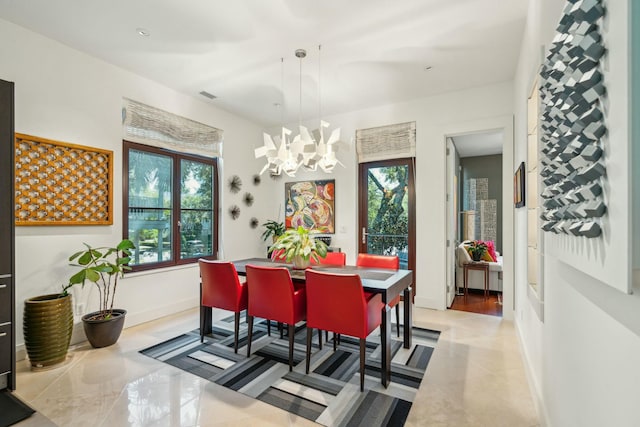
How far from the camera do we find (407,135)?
4.43m

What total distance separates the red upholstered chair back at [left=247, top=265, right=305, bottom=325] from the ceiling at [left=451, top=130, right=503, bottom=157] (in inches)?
153

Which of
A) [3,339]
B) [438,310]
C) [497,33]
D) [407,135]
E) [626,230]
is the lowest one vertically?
[438,310]

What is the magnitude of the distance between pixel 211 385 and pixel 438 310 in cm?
308

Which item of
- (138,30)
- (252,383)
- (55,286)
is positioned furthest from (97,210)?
(252,383)

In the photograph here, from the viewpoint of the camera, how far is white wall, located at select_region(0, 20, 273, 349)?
2705 mm

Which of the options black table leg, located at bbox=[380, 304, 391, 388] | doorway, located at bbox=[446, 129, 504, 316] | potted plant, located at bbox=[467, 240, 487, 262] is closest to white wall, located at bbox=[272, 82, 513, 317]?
doorway, located at bbox=[446, 129, 504, 316]

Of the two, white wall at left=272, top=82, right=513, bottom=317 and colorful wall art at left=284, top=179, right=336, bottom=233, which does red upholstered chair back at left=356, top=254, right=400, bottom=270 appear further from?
colorful wall art at left=284, top=179, right=336, bottom=233

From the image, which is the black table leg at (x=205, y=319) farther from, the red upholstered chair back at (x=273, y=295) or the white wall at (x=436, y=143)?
the white wall at (x=436, y=143)

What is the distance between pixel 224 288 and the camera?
2896 mm

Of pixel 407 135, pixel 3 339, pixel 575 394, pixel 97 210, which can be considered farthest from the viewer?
pixel 407 135

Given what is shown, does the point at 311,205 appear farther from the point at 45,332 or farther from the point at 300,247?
the point at 45,332

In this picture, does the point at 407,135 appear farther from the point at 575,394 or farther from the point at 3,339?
the point at 3,339

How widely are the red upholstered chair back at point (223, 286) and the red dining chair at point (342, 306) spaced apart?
801mm

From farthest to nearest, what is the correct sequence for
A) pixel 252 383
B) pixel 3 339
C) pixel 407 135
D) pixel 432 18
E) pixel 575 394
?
pixel 407 135 → pixel 432 18 → pixel 252 383 → pixel 3 339 → pixel 575 394
